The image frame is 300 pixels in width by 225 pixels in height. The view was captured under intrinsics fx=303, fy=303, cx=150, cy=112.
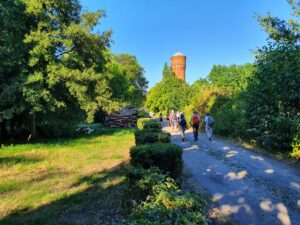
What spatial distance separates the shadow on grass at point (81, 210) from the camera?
20.2ft

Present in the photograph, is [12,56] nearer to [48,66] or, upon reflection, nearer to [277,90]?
[48,66]

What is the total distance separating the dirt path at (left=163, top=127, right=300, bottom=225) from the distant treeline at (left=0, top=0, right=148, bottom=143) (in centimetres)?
1202

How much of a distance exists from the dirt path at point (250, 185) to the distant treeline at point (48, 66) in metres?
12.0

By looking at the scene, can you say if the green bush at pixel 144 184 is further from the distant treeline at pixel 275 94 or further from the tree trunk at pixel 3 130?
the tree trunk at pixel 3 130

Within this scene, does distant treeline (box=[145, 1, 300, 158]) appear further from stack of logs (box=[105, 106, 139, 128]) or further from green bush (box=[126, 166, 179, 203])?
stack of logs (box=[105, 106, 139, 128])

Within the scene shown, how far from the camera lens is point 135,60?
81125 mm

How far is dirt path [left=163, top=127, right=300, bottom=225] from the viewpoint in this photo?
5.97 metres

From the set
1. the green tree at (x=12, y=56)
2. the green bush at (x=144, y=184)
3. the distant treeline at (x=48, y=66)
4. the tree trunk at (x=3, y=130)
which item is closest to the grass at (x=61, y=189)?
the green bush at (x=144, y=184)

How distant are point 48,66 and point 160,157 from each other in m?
15.7

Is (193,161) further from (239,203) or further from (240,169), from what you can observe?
(239,203)

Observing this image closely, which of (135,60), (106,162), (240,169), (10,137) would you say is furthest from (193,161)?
(135,60)

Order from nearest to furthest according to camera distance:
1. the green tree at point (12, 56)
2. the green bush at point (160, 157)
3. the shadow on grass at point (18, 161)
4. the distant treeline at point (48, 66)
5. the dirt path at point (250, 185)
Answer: the dirt path at point (250, 185), the green bush at point (160, 157), the shadow on grass at point (18, 161), the green tree at point (12, 56), the distant treeline at point (48, 66)

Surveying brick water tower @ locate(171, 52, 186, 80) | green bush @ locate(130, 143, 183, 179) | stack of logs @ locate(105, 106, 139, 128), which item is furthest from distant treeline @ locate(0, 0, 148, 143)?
brick water tower @ locate(171, 52, 186, 80)

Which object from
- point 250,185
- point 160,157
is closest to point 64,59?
point 160,157
